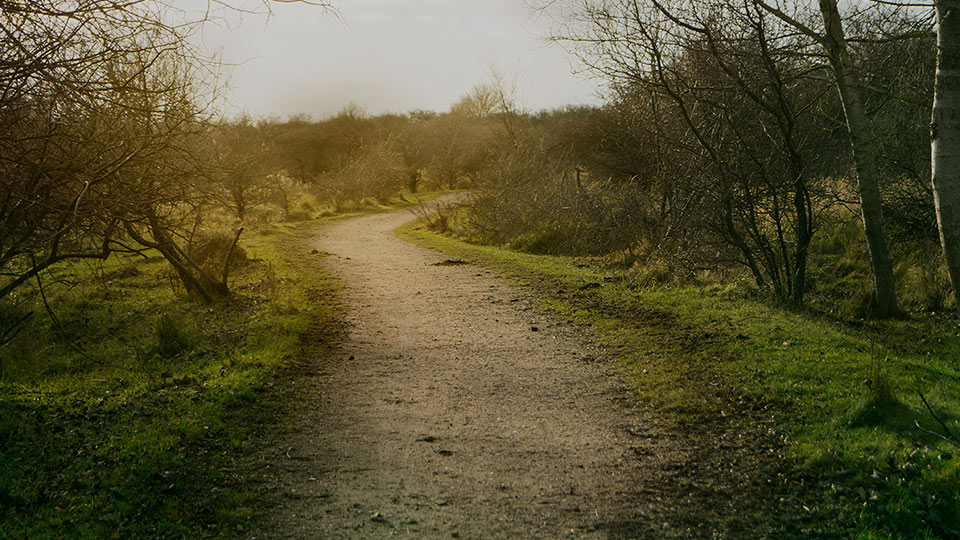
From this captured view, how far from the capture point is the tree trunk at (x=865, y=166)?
8.34 m

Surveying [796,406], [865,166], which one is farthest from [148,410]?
[865,166]

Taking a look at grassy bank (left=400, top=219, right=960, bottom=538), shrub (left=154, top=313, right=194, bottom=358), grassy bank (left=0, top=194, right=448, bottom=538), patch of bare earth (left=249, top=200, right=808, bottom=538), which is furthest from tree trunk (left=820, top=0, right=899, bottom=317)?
shrub (left=154, top=313, right=194, bottom=358)

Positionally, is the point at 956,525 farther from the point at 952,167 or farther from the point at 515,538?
the point at 515,538

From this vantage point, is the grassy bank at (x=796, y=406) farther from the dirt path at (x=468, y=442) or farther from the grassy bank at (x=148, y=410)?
the grassy bank at (x=148, y=410)

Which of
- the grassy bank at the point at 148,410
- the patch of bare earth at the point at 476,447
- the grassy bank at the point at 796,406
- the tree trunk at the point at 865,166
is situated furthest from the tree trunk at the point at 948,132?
the grassy bank at the point at 148,410

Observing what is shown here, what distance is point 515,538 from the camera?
4262 millimetres

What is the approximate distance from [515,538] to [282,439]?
8.47 ft

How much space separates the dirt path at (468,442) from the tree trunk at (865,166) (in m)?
4.02

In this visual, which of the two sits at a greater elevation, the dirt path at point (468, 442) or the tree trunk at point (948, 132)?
the tree trunk at point (948, 132)

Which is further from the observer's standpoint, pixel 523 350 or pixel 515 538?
pixel 523 350

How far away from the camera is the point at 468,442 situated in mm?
5863

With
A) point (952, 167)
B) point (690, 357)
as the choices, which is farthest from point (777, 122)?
point (952, 167)

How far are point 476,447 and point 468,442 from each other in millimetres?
132

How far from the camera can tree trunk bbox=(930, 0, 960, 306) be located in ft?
14.7
